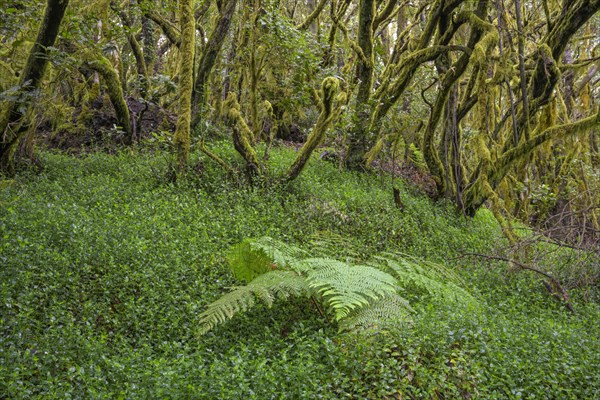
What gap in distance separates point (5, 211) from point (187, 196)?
241 centimetres

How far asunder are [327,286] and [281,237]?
7.87ft

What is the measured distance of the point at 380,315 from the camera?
427cm

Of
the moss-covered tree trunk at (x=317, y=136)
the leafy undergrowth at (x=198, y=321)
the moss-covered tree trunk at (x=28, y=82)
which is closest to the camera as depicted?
the leafy undergrowth at (x=198, y=321)

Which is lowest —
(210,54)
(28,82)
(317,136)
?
(28,82)

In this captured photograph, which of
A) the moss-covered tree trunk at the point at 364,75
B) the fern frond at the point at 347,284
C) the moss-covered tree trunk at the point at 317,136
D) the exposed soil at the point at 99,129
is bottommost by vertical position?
the exposed soil at the point at 99,129

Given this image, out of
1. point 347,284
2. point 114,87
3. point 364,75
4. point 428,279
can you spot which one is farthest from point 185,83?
point 347,284

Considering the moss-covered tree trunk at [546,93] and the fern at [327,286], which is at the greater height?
the moss-covered tree trunk at [546,93]

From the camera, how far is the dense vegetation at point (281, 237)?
144 inches

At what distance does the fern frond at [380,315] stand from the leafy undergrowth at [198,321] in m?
0.12

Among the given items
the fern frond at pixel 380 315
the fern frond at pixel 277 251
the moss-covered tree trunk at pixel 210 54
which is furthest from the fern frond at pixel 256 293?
the moss-covered tree trunk at pixel 210 54

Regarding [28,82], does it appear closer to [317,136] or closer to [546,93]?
[317,136]

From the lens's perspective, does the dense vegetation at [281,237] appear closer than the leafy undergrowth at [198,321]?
No

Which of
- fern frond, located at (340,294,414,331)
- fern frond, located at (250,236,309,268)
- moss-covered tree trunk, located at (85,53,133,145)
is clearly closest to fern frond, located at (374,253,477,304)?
fern frond, located at (340,294,414,331)

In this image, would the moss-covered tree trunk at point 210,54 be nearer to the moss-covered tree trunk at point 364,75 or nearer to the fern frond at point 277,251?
the moss-covered tree trunk at point 364,75
